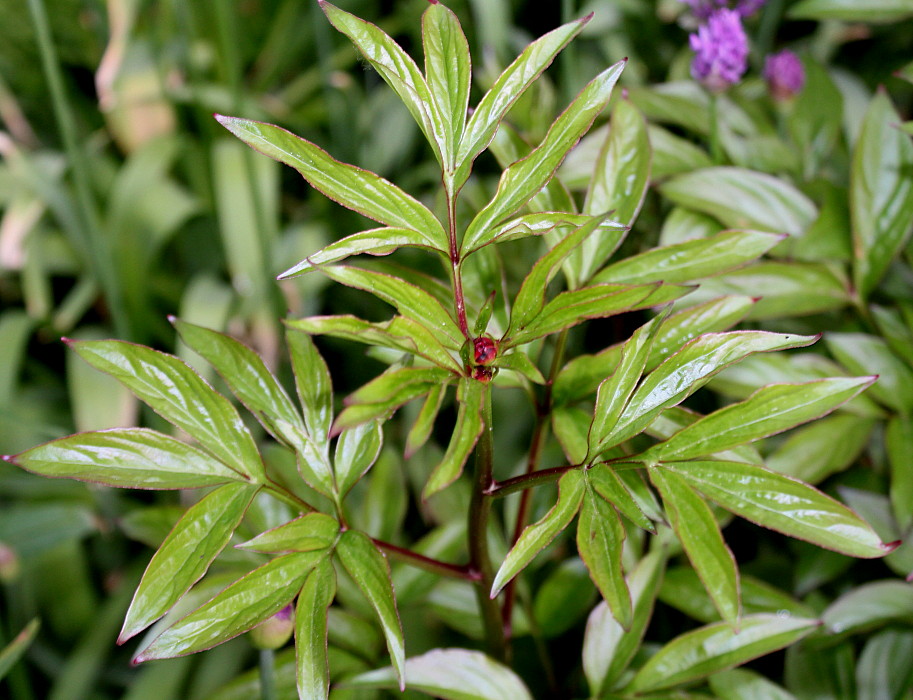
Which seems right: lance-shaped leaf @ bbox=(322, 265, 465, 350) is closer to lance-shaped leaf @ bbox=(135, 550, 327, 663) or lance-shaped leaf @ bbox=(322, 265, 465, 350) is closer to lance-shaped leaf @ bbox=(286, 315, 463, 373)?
lance-shaped leaf @ bbox=(286, 315, 463, 373)

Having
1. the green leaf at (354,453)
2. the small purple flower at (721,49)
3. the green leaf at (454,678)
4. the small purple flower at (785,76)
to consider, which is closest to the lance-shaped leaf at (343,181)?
the green leaf at (354,453)

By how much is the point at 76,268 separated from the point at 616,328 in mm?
904

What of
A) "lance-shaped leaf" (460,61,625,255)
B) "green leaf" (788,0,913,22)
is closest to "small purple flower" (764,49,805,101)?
"green leaf" (788,0,913,22)

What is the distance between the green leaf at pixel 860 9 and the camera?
622 millimetres

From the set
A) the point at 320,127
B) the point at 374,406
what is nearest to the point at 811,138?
the point at 374,406

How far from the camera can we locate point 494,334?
1.54 feet

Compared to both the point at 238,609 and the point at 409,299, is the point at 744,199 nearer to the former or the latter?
the point at 409,299

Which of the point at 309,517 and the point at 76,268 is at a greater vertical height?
the point at 309,517

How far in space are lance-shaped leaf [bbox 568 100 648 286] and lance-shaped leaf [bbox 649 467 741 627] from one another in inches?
6.0

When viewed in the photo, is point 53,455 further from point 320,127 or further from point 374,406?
point 320,127

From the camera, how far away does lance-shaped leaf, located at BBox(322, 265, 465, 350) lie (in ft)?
1.11

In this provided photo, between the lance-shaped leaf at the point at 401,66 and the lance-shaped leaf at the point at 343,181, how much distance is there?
0.11ft

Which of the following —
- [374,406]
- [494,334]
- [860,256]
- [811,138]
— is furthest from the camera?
[811,138]

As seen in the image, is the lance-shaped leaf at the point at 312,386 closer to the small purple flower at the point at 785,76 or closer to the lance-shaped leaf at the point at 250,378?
the lance-shaped leaf at the point at 250,378
